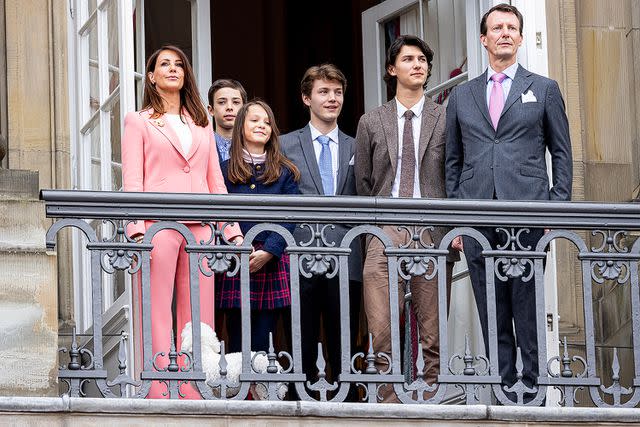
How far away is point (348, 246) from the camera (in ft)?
34.0

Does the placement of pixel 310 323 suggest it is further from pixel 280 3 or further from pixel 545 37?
pixel 280 3

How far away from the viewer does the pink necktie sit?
11.0 metres

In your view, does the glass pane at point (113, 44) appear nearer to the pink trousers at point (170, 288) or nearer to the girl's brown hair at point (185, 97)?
the girl's brown hair at point (185, 97)

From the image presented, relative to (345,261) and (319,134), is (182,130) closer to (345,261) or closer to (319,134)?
(319,134)

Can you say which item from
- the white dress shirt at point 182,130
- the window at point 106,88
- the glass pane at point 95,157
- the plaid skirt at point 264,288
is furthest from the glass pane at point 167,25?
the plaid skirt at point 264,288

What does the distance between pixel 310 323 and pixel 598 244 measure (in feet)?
8.29

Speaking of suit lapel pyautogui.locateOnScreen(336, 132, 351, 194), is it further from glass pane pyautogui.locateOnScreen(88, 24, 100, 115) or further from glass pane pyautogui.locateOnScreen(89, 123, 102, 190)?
glass pane pyautogui.locateOnScreen(88, 24, 100, 115)

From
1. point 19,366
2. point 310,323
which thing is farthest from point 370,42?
point 19,366

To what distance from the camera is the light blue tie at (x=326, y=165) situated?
11.5m

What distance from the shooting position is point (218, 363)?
10.2 meters

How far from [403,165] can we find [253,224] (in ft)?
2.60

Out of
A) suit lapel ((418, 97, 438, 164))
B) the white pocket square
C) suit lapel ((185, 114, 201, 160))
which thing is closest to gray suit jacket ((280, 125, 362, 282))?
suit lapel ((418, 97, 438, 164))

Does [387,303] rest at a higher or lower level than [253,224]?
lower

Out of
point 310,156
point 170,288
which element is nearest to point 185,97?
point 310,156
